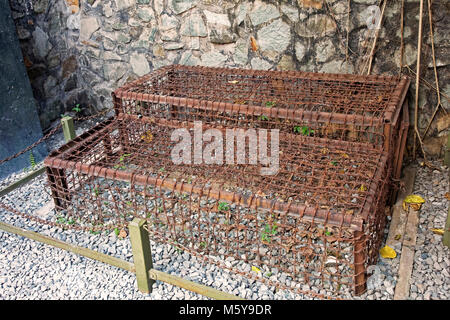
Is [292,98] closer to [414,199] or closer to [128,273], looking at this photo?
[414,199]

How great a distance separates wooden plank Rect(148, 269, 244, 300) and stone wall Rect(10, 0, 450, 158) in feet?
7.43

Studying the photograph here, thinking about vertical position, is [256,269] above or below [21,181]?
below

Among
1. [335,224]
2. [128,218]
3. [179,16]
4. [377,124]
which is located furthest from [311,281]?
[179,16]

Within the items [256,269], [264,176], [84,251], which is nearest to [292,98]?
[264,176]

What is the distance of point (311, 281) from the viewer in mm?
2498

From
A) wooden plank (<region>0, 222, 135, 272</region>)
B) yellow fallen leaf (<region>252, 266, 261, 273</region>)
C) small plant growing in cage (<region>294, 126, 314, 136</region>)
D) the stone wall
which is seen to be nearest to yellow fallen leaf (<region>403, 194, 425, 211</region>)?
the stone wall

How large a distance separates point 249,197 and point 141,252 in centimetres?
64

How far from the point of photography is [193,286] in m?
2.25

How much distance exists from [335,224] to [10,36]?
302 centimetres

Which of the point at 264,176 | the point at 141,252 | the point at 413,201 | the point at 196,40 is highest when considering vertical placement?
the point at 196,40

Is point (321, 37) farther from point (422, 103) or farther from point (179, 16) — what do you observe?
point (179, 16)

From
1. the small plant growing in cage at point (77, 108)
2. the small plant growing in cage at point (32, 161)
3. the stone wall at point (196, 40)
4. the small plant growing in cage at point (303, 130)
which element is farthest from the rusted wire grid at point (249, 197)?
the small plant growing in cage at point (77, 108)

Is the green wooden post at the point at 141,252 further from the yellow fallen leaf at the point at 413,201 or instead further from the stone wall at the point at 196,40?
the stone wall at the point at 196,40

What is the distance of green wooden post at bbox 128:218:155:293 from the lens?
2270mm
